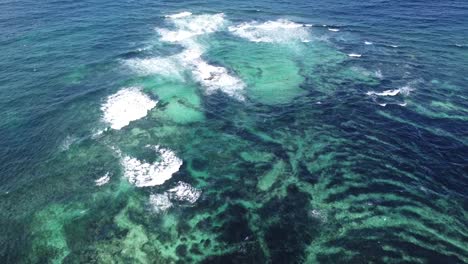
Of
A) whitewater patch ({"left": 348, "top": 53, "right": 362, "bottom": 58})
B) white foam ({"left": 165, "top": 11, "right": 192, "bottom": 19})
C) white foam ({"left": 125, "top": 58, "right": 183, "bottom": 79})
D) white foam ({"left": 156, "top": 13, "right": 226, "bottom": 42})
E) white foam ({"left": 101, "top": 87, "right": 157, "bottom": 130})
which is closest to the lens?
white foam ({"left": 101, "top": 87, "right": 157, "bottom": 130})

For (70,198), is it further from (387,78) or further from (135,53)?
(387,78)

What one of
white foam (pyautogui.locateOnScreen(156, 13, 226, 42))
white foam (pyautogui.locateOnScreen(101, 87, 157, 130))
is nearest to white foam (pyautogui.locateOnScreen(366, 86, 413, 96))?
white foam (pyautogui.locateOnScreen(101, 87, 157, 130))

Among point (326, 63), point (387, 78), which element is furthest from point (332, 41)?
point (387, 78)

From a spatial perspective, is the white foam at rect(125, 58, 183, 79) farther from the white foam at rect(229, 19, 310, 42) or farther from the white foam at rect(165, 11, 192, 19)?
the white foam at rect(165, 11, 192, 19)

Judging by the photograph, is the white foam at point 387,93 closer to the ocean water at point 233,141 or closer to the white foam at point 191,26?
the ocean water at point 233,141

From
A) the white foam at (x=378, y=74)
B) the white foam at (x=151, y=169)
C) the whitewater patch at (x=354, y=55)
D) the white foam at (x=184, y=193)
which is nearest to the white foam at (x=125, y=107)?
the white foam at (x=151, y=169)

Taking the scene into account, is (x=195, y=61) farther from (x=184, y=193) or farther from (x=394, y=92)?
(x=394, y=92)
